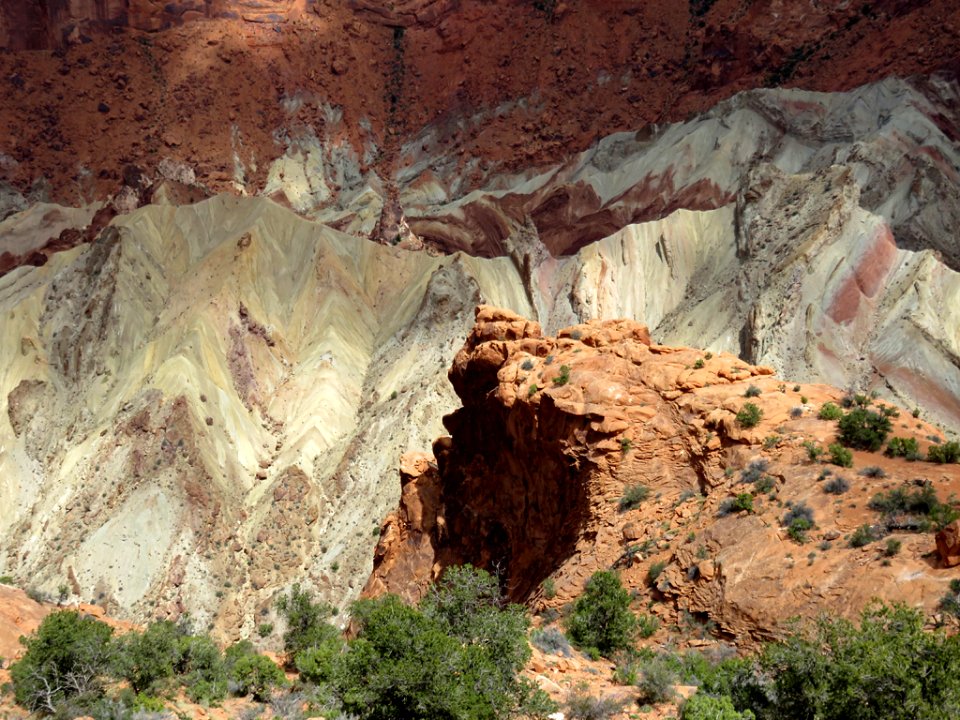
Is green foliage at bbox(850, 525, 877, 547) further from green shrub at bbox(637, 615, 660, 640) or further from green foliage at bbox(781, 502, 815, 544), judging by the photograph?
green shrub at bbox(637, 615, 660, 640)

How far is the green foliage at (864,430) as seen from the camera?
74.1ft

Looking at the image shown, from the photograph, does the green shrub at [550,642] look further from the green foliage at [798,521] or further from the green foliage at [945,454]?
the green foliage at [945,454]

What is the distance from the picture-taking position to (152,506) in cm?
5512

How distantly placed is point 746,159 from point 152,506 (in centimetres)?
4792

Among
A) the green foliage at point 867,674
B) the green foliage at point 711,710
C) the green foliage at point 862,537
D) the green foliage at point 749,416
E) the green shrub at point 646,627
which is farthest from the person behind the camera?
the green foliage at point 749,416

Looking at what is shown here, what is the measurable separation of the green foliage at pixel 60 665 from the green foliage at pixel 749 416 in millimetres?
14112

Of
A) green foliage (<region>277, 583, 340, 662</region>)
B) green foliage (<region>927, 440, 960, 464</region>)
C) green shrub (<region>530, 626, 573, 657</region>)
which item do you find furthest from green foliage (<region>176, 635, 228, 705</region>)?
green foliage (<region>927, 440, 960, 464</region>)

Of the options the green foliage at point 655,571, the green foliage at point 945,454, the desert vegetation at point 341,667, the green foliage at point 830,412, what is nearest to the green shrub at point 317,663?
the desert vegetation at point 341,667

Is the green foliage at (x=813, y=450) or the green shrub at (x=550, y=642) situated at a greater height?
the green foliage at (x=813, y=450)

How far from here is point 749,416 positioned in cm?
2405

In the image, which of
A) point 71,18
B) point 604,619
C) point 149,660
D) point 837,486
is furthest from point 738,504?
point 71,18

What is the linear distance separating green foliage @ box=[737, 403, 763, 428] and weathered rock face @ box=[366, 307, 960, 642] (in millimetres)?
147

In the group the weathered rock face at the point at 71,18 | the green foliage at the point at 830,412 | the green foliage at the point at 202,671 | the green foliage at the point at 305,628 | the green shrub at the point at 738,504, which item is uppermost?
the weathered rock face at the point at 71,18

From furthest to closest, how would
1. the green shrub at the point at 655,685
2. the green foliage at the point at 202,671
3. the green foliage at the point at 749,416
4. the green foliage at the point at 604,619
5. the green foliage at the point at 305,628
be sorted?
the green foliage at the point at 305,628 → the green foliage at the point at 749,416 → the green foliage at the point at 202,671 → the green foliage at the point at 604,619 → the green shrub at the point at 655,685
